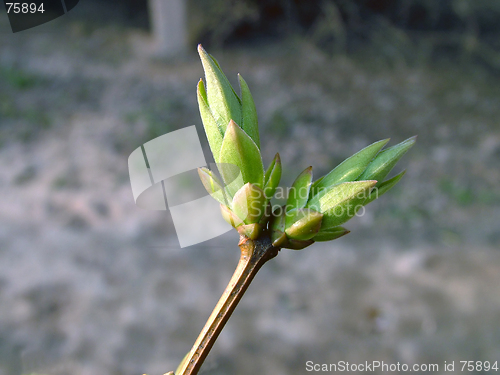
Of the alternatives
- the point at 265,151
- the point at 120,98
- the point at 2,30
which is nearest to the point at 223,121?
the point at 265,151

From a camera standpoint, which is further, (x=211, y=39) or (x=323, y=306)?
(x=211, y=39)

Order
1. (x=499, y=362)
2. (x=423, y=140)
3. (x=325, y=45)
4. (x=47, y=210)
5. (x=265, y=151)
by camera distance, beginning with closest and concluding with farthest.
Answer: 1. (x=499, y=362)
2. (x=47, y=210)
3. (x=265, y=151)
4. (x=423, y=140)
5. (x=325, y=45)

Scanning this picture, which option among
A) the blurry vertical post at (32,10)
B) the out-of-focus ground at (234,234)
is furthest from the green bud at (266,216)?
the out-of-focus ground at (234,234)

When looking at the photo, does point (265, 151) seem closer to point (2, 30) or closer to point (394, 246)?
point (394, 246)

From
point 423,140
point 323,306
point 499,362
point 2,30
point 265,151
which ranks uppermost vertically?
point 2,30

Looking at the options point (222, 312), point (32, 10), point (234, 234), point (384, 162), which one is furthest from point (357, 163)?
point (234, 234)

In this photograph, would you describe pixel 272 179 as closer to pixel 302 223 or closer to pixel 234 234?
pixel 302 223

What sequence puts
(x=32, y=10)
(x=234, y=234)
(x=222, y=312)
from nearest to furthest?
(x=222, y=312) < (x=32, y=10) < (x=234, y=234)
